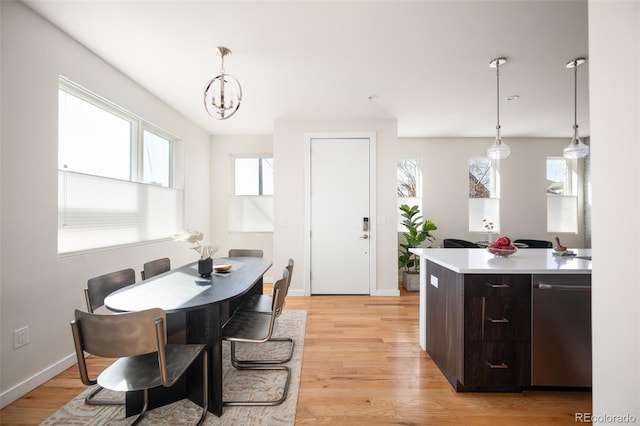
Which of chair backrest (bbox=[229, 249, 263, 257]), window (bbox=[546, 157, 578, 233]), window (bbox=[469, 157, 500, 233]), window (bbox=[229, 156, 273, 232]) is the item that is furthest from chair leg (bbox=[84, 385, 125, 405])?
window (bbox=[546, 157, 578, 233])

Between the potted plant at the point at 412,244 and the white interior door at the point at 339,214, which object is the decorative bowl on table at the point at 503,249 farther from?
the potted plant at the point at 412,244

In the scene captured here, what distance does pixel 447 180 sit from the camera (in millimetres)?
5184

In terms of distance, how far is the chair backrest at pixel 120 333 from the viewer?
120cm

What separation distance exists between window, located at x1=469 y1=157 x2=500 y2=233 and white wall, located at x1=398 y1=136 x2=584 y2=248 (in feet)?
0.32

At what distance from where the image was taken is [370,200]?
13.5ft

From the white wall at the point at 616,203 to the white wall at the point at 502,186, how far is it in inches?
173

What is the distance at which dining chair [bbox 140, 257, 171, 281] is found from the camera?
7.60ft

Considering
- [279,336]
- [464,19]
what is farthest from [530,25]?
[279,336]

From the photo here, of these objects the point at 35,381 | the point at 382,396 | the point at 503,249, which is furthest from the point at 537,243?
the point at 35,381

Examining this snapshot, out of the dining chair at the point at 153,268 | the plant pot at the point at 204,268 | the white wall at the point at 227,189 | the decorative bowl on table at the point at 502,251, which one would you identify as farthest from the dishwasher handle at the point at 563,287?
the white wall at the point at 227,189

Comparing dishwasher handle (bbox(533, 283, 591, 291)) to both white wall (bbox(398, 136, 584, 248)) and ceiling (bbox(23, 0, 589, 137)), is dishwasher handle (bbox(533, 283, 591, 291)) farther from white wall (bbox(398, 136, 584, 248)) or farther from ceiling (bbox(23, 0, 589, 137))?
white wall (bbox(398, 136, 584, 248))

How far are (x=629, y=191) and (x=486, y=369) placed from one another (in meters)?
1.50

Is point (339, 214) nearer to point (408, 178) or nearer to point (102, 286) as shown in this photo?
point (408, 178)

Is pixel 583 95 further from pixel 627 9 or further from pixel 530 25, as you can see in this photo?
pixel 627 9
